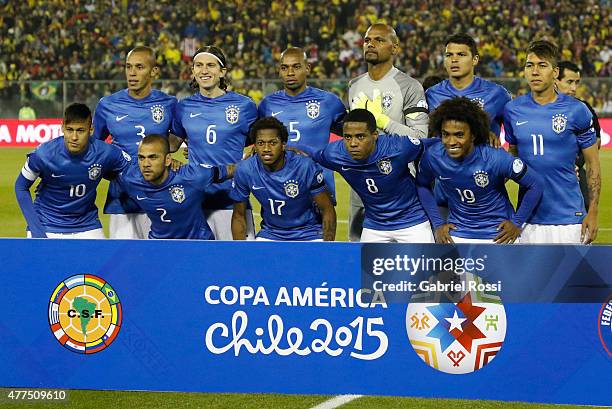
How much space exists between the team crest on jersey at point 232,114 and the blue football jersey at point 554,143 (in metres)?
2.02

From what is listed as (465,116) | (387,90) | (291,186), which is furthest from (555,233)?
(291,186)

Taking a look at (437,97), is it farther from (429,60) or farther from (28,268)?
(429,60)

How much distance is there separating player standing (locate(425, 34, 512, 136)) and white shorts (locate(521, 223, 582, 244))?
78 centimetres

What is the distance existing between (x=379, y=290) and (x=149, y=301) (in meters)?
1.29

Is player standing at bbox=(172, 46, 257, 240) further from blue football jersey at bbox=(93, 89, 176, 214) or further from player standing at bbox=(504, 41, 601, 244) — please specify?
player standing at bbox=(504, 41, 601, 244)

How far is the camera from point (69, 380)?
18.6 ft

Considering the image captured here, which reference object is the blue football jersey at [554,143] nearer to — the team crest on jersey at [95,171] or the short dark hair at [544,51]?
the short dark hair at [544,51]

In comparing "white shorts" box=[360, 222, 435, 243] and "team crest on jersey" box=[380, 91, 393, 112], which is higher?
"team crest on jersey" box=[380, 91, 393, 112]

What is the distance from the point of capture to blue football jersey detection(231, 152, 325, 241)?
6969 mm

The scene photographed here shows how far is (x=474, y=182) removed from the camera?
21.6ft

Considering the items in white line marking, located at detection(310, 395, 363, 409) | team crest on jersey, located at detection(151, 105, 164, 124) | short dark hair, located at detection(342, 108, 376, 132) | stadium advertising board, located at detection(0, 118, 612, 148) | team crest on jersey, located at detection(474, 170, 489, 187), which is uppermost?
short dark hair, located at detection(342, 108, 376, 132)

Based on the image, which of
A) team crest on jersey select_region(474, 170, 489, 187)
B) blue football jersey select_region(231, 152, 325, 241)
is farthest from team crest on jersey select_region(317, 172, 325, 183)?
team crest on jersey select_region(474, 170, 489, 187)

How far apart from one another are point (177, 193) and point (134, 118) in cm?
96

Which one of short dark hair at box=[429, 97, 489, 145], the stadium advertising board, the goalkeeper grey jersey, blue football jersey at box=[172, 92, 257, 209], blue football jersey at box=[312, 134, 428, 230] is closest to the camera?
short dark hair at box=[429, 97, 489, 145]
